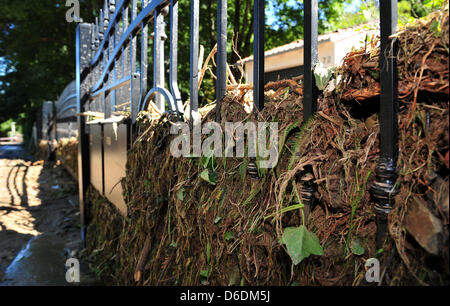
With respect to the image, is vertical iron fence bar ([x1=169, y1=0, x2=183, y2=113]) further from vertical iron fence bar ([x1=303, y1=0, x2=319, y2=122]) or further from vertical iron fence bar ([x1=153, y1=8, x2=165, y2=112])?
vertical iron fence bar ([x1=303, y1=0, x2=319, y2=122])

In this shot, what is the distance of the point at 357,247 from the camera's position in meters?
1.02

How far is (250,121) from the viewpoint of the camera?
1.46 meters

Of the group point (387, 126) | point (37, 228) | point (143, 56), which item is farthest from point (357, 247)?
point (37, 228)

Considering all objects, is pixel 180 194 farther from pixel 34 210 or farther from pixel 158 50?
pixel 34 210

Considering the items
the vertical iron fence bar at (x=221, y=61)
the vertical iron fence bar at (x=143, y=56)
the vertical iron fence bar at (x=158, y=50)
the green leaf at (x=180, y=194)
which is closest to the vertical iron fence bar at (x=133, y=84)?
the vertical iron fence bar at (x=143, y=56)

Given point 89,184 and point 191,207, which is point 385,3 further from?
point 89,184

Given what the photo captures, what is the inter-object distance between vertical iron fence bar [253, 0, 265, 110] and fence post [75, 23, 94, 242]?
13.6 feet

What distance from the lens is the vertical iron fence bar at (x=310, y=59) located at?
1.19 meters

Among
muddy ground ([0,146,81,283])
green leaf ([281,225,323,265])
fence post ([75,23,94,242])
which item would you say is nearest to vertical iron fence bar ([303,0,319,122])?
green leaf ([281,225,323,265])

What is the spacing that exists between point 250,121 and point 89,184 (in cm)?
420

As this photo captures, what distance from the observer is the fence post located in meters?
5.03

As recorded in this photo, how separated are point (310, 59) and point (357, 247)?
2.11 feet

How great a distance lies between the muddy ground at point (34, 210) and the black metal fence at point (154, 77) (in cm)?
89

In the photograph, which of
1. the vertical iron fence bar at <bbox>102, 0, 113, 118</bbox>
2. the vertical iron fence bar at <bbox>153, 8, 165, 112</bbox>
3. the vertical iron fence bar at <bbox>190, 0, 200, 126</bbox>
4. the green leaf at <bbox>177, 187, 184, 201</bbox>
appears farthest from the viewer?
the vertical iron fence bar at <bbox>102, 0, 113, 118</bbox>
